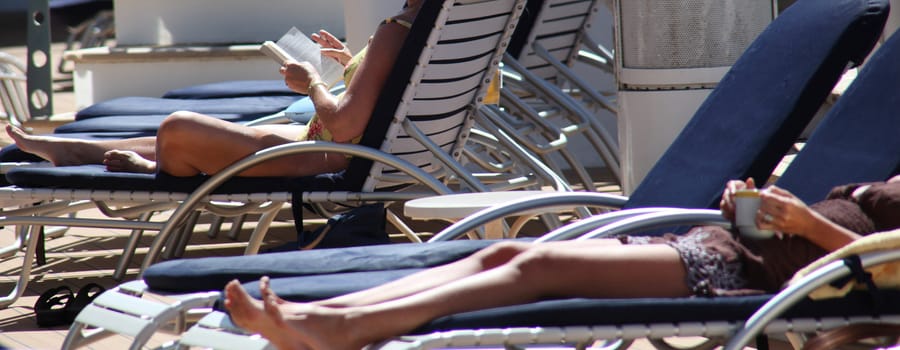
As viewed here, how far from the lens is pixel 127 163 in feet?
13.6

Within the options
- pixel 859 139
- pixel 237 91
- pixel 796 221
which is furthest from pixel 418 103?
pixel 237 91

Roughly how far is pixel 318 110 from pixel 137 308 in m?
1.54

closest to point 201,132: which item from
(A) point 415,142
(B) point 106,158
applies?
(B) point 106,158

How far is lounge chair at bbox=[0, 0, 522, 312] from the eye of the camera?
3957mm

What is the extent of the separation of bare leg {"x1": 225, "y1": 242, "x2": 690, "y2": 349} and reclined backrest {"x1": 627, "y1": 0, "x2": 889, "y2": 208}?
2.18ft

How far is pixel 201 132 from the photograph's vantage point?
4.05 meters

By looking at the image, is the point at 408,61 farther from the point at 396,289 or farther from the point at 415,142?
the point at 396,289

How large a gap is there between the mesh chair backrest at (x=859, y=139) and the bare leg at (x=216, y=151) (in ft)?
5.06

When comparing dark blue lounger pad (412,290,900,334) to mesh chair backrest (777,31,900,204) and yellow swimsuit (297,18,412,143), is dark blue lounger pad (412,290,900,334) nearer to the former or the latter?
mesh chair backrest (777,31,900,204)

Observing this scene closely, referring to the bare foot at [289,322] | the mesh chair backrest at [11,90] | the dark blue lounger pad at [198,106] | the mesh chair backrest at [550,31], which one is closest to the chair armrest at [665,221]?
the bare foot at [289,322]

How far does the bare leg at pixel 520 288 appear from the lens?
238 centimetres

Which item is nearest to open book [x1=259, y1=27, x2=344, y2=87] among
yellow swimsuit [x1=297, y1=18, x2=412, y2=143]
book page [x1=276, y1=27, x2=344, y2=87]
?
book page [x1=276, y1=27, x2=344, y2=87]

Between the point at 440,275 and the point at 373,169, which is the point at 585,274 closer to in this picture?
the point at 440,275

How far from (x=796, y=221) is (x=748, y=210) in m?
0.10
